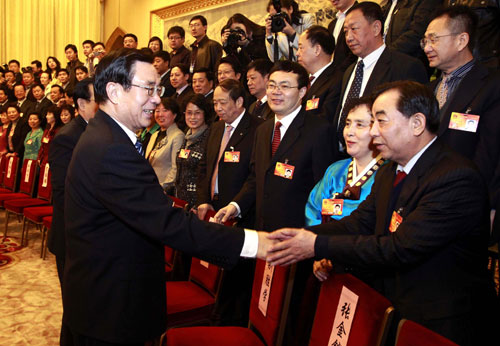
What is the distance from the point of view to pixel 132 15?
1053 centimetres

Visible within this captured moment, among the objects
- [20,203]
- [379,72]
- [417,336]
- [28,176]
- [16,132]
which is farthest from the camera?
[16,132]

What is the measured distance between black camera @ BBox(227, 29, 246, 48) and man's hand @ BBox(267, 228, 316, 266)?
3099mm

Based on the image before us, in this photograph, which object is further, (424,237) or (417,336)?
(424,237)

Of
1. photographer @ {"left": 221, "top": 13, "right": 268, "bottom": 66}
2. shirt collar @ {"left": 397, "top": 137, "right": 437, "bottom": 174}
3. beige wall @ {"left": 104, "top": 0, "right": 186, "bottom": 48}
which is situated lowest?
shirt collar @ {"left": 397, "top": 137, "right": 437, "bottom": 174}

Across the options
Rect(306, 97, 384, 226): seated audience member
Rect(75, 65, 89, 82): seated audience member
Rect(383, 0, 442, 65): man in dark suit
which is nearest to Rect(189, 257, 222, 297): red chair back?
Rect(306, 97, 384, 226): seated audience member

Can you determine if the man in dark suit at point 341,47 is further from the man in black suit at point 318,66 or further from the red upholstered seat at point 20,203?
the red upholstered seat at point 20,203

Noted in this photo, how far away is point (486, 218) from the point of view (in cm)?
147

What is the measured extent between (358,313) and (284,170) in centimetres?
124

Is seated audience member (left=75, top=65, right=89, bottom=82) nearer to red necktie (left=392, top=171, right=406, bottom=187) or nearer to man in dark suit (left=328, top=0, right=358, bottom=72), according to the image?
man in dark suit (left=328, top=0, right=358, bottom=72)

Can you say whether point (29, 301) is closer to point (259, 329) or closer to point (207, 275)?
point (207, 275)

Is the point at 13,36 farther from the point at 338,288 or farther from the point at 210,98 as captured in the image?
the point at 338,288

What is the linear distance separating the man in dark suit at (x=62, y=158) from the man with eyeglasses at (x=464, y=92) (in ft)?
6.71

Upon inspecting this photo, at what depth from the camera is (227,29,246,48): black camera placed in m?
4.39

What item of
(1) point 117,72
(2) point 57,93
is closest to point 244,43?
(1) point 117,72
